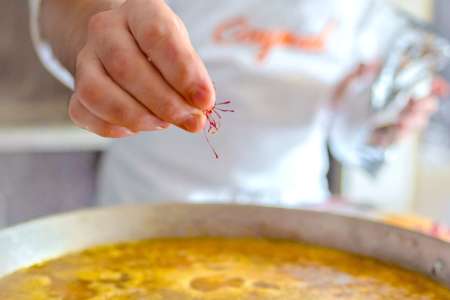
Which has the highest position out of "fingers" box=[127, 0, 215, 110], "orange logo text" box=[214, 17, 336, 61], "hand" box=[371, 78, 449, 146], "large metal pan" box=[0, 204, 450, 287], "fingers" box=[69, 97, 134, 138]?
"orange logo text" box=[214, 17, 336, 61]

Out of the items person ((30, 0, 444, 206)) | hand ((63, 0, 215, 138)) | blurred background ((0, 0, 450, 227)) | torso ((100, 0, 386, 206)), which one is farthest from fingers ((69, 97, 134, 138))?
blurred background ((0, 0, 450, 227))

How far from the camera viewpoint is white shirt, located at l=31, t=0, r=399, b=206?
1.40 meters

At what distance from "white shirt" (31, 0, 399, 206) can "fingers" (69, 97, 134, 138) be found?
76cm

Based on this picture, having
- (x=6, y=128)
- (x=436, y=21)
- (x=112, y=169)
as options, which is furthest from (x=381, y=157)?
(x=436, y=21)

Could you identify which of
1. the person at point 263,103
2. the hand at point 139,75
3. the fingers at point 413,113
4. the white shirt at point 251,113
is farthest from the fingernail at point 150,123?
the fingers at point 413,113

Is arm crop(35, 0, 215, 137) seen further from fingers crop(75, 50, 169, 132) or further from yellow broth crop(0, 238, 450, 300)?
yellow broth crop(0, 238, 450, 300)

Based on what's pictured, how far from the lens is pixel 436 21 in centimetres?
246

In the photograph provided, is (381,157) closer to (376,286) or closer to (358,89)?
(358,89)

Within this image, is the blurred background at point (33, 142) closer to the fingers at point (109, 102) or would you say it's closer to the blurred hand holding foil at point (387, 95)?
the blurred hand holding foil at point (387, 95)

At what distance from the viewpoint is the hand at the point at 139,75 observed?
0.55 metres

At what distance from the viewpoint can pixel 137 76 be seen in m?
0.58

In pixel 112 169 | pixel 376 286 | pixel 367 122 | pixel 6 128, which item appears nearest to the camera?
pixel 376 286

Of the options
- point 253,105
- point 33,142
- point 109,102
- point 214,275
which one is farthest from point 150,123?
point 33,142

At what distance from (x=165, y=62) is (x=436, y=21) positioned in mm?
2082
